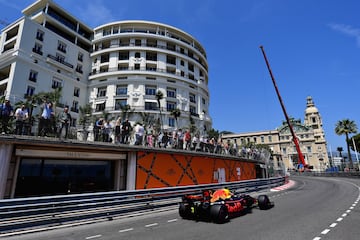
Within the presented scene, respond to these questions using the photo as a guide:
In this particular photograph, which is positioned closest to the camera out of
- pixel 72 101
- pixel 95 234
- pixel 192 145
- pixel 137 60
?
pixel 95 234

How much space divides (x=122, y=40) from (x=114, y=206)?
43480 millimetres

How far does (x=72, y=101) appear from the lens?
38.9 metres

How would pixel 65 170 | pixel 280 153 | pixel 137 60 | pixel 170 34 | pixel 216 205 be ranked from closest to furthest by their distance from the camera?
pixel 216 205
pixel 65 170
pixel 137 60
pixel 170 34
pixel 280 153

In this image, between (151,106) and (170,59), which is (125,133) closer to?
(151,106)

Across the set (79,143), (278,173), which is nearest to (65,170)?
(79,143)

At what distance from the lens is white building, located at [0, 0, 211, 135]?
33594 mm

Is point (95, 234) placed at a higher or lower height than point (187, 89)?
lower

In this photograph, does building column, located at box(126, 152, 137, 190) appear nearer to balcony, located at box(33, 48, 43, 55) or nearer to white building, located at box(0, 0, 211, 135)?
white building, located at box(0, 0, 211, 135)

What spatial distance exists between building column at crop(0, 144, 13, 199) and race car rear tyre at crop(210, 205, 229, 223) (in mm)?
8463

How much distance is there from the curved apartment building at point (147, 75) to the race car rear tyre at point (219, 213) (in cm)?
2987

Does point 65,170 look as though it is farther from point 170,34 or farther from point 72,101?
point 170,34

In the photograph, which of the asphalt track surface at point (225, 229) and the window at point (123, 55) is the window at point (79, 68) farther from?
the asphalt track surface at point (225, 229)

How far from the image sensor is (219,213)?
22.7ft

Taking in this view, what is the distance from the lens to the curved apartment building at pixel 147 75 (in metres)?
40.4
